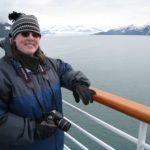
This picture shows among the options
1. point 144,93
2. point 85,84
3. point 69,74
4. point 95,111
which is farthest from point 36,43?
point 144,93

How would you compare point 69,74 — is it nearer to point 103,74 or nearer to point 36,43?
point 36,43

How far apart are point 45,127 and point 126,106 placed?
46 centimetres

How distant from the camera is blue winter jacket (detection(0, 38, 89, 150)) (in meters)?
1.41

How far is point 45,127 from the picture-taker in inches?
57.7

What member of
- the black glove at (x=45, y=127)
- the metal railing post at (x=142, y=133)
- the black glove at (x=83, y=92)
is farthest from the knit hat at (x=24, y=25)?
the metal railing post at (x=142, y=133)

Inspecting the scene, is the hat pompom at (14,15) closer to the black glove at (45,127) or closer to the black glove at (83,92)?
the black glove at (83,92)

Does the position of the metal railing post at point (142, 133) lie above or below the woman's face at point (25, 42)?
below

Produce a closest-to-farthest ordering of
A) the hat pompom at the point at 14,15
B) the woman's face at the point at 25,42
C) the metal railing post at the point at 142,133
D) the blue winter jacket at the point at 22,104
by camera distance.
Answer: the metal railing post at the point at 142,133 → the blue winter jacket at the point at 22,104 → the woman's face at the point at 25,42 → the hat pompom at the point at 14,15

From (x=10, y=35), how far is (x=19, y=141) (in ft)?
2.17

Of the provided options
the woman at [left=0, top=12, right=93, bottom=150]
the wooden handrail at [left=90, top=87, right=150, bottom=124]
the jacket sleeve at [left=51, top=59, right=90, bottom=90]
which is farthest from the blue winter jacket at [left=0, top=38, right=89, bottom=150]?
the wooden handrail at [left=90, top=87, right=150, bottom=124]

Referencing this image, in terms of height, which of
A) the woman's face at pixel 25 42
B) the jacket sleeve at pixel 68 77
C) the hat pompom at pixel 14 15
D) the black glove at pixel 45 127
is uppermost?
the hat pompom at pixel 14 15

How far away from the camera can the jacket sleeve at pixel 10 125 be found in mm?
1401

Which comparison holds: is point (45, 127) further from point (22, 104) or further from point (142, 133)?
point (142, 133)

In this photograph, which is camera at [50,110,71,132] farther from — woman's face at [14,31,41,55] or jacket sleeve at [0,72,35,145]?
woman's face at [14,31,41,55]
